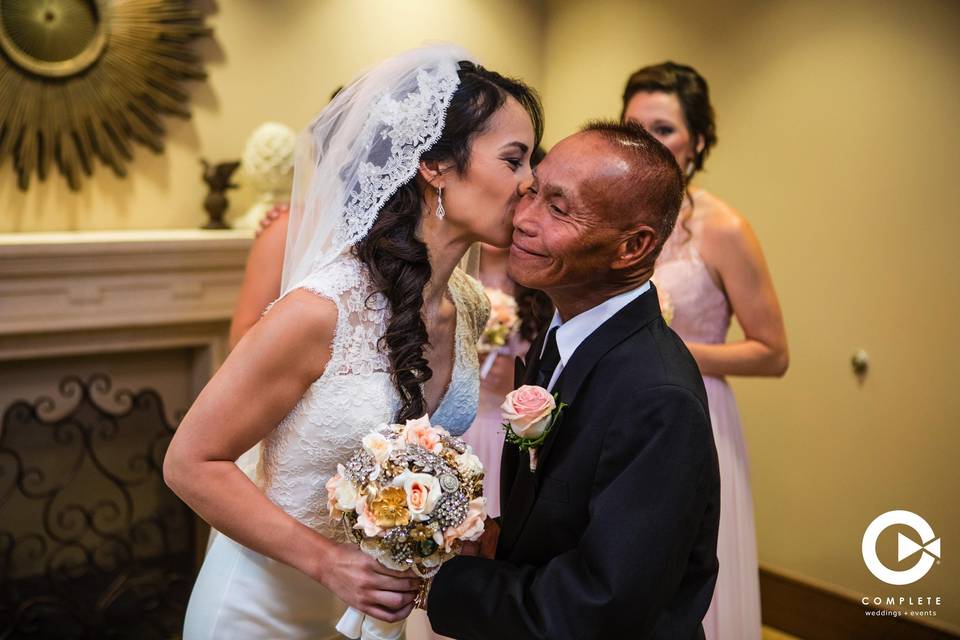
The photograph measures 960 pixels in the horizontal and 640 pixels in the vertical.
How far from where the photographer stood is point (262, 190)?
4.18 meters

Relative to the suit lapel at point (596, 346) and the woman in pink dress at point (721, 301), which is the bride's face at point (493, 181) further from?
the woman in pink dress at point (721, 301)

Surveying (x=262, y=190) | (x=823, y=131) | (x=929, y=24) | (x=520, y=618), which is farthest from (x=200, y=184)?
(x=520, y=618)

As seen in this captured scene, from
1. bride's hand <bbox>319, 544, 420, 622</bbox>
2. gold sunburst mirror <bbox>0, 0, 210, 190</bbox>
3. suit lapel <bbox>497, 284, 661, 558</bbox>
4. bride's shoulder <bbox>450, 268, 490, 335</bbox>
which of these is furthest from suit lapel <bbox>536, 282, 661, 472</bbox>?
gold sunburst mirror <bbox>0, 0, 210, 190</bbox>

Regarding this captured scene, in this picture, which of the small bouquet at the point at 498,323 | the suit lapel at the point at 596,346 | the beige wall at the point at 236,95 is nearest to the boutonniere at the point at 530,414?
the suit lapel at the point at 596,346

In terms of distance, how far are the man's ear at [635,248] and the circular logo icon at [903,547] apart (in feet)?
9.04

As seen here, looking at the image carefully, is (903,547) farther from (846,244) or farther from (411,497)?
(411,497)

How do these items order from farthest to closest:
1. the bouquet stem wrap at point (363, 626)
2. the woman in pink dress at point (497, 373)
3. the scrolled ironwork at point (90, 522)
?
1. the scrolled ironwork at point (90, 522)
2. the woman in pink dress at point (497, 373)
3. the bouquet stem wrap at point (363, 626)

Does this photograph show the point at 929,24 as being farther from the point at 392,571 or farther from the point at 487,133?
the point at 392,571

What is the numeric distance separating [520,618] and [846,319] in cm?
292

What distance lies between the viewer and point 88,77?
393cm

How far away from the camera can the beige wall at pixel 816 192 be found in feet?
12.1

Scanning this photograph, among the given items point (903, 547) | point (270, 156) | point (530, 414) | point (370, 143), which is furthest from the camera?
point (270, 156)

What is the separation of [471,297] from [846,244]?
2233 millimetres

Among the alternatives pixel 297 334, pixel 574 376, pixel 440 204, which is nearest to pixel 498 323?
pixel 440 204
